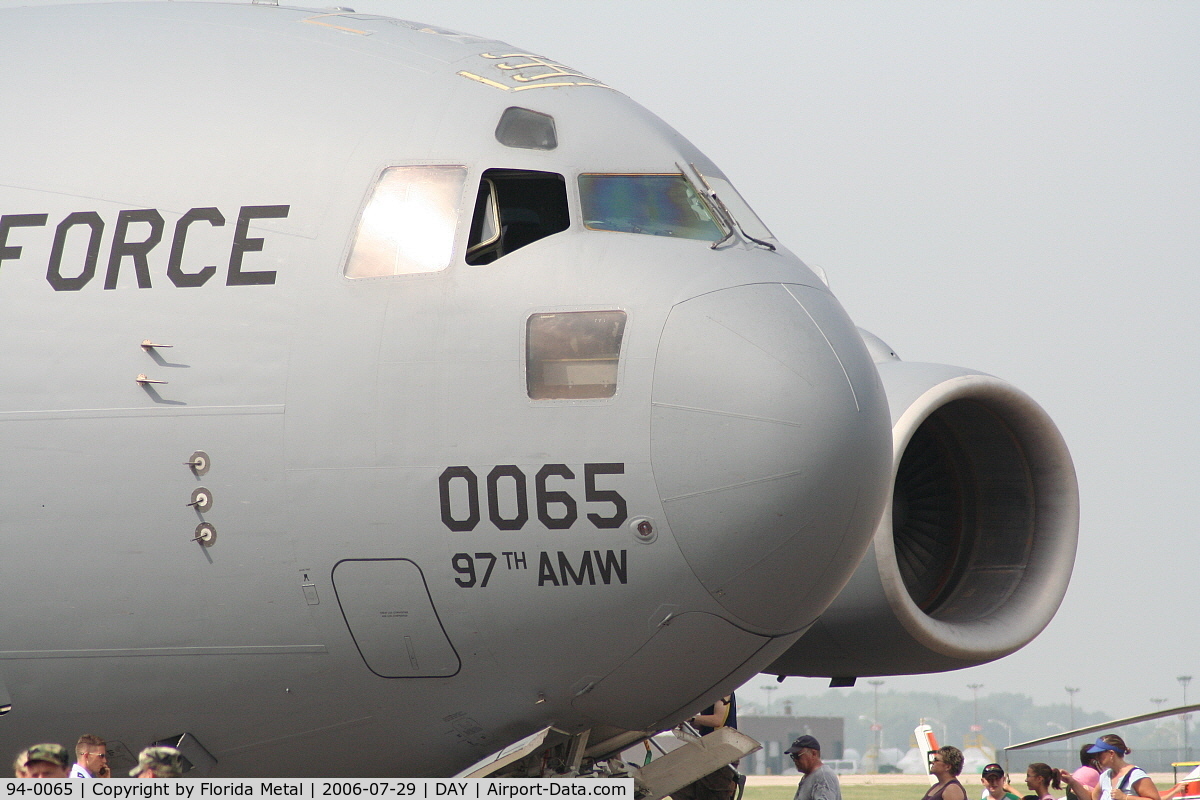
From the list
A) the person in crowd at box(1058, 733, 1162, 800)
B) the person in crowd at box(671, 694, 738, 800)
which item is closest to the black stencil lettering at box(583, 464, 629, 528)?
the person in crowd at box(671, 694, 738, 800)

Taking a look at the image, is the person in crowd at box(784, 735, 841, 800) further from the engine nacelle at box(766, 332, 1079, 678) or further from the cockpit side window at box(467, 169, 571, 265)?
the cockpit side window at box(467, 169, 571, 265)

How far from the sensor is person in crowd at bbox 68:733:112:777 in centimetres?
663

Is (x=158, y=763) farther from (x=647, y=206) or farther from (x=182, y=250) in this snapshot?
(x=647, y=206)

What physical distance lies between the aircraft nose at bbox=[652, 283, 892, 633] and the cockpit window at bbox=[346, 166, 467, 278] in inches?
48.2

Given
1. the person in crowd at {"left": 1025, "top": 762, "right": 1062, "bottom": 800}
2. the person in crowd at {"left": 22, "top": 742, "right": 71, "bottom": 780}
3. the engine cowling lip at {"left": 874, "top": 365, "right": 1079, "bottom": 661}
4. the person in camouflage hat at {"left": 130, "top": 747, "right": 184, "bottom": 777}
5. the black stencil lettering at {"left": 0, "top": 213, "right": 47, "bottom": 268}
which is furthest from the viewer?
the person in crowd at {"left": 1025, "top": 762, "right": 1062, "bottom": 800}

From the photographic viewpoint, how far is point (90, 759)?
6699mm

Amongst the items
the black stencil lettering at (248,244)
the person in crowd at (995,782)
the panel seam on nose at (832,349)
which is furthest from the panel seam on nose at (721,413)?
the person in crowd at (995,782)

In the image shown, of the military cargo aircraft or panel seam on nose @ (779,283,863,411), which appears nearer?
the military cargo aircraft

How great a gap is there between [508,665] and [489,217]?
2.16 meters

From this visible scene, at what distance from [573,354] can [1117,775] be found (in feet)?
23.2

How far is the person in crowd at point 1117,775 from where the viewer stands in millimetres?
10797

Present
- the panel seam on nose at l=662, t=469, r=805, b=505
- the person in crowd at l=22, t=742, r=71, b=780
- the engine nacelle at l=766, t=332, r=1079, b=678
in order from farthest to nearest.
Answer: the engine nacelle at l=766, t=332, r=1079, b=678 → the panel seam on nose at l=662, t=469, r=805, b=505 → the person in crowd at l=22, t=742, r=71, b=780

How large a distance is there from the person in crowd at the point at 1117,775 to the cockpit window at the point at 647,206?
635cm

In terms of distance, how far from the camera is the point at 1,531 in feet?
22.1
